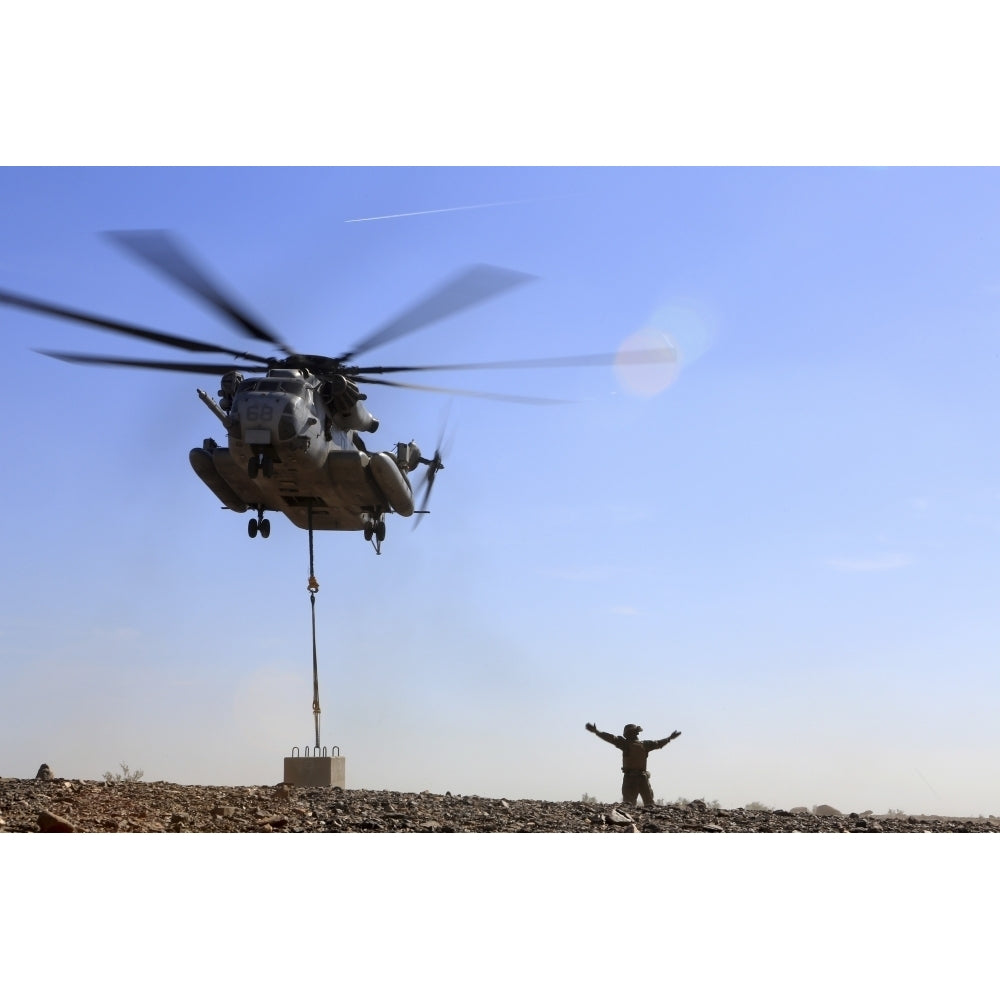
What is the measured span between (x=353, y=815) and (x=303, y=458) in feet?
17.1

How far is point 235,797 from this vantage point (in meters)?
10.9

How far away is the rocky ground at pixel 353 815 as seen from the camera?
9070 mm

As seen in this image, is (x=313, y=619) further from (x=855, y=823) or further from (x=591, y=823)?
(x=855, y=823)

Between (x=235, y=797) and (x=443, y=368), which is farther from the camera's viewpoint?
(x=443, y=368)

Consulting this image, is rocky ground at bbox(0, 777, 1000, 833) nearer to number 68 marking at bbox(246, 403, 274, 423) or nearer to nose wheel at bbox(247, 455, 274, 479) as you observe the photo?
nose wheel at bbox(247, 455, 274, 479)

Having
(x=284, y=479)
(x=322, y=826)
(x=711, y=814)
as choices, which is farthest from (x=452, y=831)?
(x=284, y=479)

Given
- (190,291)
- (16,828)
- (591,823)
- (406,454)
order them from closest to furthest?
(16,828), (591,823), (190,291), (406,454)

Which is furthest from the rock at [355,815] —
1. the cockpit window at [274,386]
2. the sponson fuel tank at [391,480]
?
the cockpit window at [274,386]

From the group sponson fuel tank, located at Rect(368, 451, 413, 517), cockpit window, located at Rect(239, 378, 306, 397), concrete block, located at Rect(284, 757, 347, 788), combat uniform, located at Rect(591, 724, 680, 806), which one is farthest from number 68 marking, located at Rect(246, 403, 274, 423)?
combat uniform, located at Rect(591, 724, 680, 806)

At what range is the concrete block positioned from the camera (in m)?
13.1

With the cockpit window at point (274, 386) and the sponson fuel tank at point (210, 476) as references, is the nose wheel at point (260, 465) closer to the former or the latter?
the cockpit window at point (274, 386)

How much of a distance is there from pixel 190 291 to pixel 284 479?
247cm

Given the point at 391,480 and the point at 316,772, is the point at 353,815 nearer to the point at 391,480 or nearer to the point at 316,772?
the point at 316,772

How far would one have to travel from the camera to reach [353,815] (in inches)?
385
